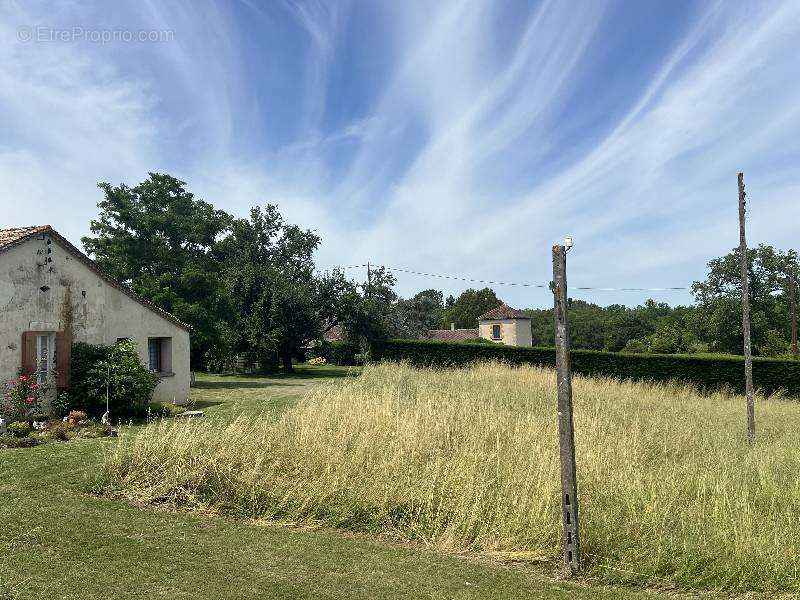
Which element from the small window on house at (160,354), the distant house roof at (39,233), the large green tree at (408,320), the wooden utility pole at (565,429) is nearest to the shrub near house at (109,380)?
the distant house roof at (39,233)

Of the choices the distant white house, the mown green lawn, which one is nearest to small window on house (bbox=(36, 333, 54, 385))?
the mown green lawn

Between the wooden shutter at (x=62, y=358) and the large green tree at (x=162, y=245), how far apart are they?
1017cm

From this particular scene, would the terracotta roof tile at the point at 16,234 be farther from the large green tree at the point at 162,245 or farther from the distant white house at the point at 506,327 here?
the distant white house at the point at 506,327

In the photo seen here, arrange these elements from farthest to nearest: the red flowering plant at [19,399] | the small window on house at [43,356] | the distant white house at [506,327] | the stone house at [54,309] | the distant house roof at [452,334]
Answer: the distant house roof at [452,334] < the distant white house at [506,327] < the small window on house at [43,356] < the stone house at [54,309] < the red flowering plant at [19,399]

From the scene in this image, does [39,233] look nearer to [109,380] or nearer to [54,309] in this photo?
[54,309]

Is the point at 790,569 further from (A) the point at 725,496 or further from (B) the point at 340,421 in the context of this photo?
(B) the point at 340,421

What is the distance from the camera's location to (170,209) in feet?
93.8

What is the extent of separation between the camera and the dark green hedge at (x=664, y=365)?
2308 cm

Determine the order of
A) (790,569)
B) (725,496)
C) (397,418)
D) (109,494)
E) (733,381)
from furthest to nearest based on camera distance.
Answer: (733,381) < (397,418) < (109,494) < (725,496) < (790,569)

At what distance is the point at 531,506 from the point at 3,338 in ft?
39.9

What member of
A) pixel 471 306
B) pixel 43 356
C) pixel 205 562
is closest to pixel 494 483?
pixel 205 562

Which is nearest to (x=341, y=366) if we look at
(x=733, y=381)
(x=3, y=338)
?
(x=733, y=381)

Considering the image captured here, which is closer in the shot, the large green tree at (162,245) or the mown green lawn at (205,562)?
the mown green lawn at (205,562)

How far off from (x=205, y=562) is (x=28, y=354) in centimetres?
1026
